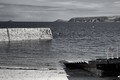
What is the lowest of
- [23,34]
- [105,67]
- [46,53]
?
[46,53]

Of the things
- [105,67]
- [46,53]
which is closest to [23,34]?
[46,53]

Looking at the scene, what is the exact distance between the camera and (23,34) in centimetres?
6066

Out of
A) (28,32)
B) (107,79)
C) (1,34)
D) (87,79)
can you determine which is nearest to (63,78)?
(87,79)

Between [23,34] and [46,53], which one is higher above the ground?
[23,34]

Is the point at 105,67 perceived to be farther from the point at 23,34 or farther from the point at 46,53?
the point at 23,34

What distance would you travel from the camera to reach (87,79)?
716 inches

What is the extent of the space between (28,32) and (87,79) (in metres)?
44.6

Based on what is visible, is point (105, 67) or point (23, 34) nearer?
point (105, 67)

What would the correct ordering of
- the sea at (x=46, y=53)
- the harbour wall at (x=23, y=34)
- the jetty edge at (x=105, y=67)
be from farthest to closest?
the harbour wall at (x=23, y=34)
the sea at (x=46, y=53)
the jetty edge at (x=105, y=67)

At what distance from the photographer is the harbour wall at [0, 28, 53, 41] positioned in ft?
186

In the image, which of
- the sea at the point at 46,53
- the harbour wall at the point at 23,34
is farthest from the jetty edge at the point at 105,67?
the harbour wall at the point at 23,34

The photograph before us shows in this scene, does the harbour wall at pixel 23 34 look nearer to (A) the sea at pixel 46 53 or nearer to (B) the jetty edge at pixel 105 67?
(A) the sea at pixel 46 53

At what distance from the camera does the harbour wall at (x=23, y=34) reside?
56.6m

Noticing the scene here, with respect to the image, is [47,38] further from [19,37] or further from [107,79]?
→ [107,79]
